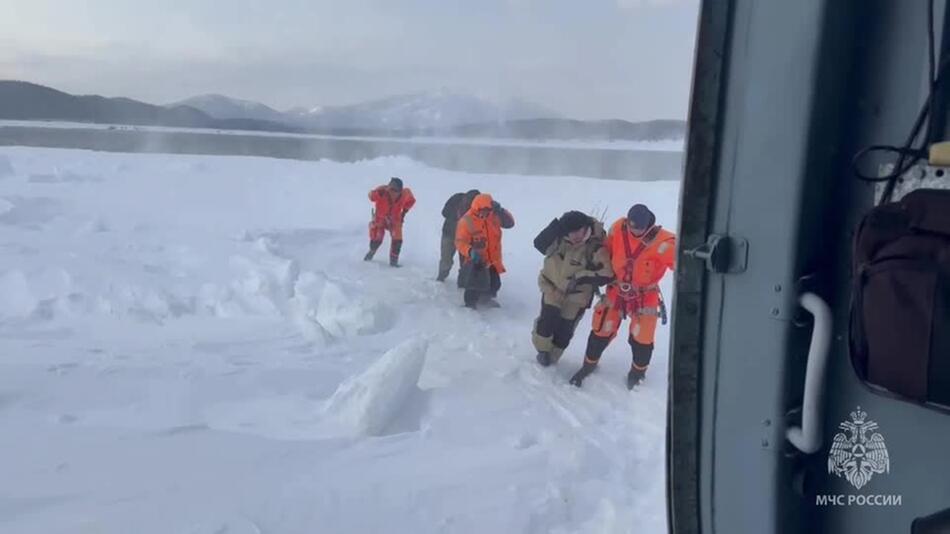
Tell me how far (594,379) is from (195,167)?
18831mm

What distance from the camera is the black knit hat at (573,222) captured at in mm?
6660

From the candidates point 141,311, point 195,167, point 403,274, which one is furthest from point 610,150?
point 141,311

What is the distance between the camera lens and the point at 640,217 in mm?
6277

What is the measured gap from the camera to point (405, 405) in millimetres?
5441

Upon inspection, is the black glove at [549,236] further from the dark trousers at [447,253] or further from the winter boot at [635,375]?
the dark trousers at [447,253]

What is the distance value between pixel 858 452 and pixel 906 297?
299 mm

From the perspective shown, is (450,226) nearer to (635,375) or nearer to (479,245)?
(479,245)

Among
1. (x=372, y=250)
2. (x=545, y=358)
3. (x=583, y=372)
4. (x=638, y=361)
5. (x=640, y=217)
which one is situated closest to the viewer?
(x=640, y=217)

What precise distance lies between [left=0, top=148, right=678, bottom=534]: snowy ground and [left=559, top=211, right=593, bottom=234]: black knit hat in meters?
1.06

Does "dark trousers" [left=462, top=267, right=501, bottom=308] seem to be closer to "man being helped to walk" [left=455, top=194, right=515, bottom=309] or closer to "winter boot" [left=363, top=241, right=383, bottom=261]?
"man being helped to walk" [left=455, top=194, right=515, bottom=309]

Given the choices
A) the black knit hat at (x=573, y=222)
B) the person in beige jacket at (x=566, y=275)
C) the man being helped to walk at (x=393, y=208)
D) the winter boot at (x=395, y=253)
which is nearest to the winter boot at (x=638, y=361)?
the person in beige jacket at (x=566, y=275)

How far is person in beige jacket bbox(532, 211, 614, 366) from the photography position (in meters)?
6.66

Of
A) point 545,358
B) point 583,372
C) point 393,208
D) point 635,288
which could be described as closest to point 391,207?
point 393,208

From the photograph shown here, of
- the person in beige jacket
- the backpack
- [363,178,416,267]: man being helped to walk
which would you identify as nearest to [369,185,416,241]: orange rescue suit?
Result: [363,178,416,267]: man being helped to walk
